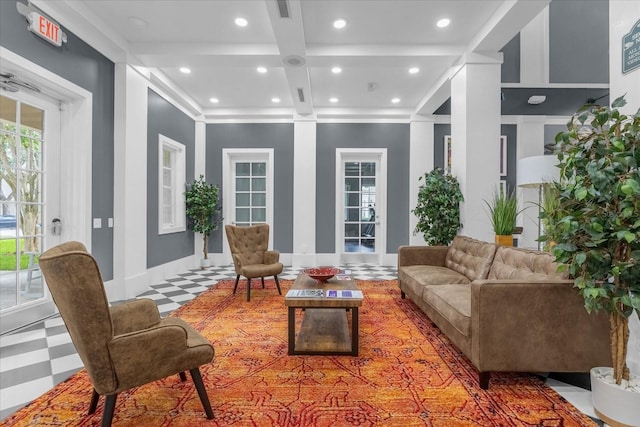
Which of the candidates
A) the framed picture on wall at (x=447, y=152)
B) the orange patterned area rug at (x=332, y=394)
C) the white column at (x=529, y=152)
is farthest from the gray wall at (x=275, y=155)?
the white column at (x=529, y=152)

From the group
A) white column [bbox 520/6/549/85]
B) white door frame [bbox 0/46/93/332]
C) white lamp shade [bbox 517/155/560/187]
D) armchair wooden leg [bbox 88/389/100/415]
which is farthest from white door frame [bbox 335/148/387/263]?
armchair wooden leg [bbox 88/389/100/415]

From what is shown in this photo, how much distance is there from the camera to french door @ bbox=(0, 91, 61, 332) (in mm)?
2982

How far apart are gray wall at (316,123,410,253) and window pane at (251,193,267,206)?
46.2 inches

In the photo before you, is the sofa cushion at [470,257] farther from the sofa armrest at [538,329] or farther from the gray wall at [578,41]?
the gray wall at [578,41]

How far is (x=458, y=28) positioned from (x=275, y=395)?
13.9 feet

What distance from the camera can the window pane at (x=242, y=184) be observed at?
6969 mm

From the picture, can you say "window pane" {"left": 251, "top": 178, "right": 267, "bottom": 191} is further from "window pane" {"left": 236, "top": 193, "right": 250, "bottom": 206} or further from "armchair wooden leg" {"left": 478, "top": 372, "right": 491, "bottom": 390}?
"armchair wooden leg" {"left": 478, "top": 372, "right": 491, "bottom": 390}

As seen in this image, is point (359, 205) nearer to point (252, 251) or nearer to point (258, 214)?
point (258, 214)

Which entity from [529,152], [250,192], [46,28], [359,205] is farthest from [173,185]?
[529,152]

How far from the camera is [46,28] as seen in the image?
10.2 feet

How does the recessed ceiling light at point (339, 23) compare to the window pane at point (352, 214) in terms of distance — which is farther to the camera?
the window pane at point (352, 214)

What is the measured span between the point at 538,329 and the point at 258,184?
5812 mm

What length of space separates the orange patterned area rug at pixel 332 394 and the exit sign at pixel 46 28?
3117 mm

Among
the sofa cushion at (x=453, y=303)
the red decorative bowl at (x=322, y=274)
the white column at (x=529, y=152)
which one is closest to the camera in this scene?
the sofa cushion at (x=453, y=303)
